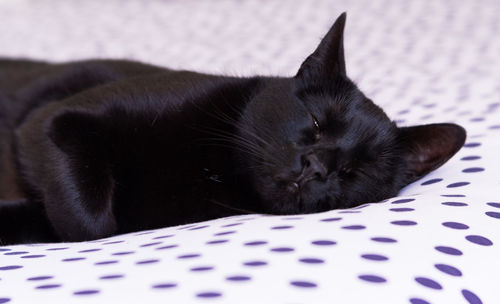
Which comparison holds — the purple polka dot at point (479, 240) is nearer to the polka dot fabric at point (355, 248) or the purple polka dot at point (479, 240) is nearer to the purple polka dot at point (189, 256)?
the polka dot fabric at point (355, 248)

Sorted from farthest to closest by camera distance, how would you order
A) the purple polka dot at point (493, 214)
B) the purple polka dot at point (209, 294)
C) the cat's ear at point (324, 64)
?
the cat's ear at point (324, 64) < the purple polka dot at point (493, 214) < the purple polka dot at point (209, 294)

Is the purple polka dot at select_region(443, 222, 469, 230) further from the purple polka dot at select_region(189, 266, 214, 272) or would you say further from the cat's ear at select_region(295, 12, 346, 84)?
the cat's ear at select_region(295, 12, 346, 84)

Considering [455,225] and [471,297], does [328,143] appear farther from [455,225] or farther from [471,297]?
[471,297]

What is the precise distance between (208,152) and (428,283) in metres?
0.55

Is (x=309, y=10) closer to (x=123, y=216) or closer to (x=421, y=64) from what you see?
(x=421, y=64)

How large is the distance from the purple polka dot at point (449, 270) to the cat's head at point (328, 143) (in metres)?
0.32

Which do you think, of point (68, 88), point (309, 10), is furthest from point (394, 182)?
point (309, 10)

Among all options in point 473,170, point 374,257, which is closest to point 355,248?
point 374,257

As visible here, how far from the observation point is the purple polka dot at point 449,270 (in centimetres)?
67

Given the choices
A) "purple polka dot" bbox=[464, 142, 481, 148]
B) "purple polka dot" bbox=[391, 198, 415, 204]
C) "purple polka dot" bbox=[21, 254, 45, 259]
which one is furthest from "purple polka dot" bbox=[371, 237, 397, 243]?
"purple polka dot" bbox=[464, 142, 481, 148]

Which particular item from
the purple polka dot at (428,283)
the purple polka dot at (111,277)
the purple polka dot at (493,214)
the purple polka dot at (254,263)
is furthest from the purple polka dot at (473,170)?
the purple polka dot at (111,277)

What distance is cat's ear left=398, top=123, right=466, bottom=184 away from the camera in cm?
→ 106

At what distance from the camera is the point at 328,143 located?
1.01m

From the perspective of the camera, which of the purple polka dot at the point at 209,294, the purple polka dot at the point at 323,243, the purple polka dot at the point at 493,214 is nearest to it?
the purple polka dot at the point at 209,294
